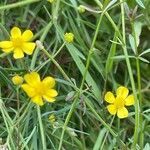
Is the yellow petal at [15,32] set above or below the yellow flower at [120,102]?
above

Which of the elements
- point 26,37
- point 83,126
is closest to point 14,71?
point 26,37

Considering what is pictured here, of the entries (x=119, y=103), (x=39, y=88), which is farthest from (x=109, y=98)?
(x=39, y=88)

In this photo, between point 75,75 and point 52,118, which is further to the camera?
point 75,75

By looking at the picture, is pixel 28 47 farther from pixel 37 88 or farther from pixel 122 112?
pixel 122 112

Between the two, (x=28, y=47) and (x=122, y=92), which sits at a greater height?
(x=28, y=47)

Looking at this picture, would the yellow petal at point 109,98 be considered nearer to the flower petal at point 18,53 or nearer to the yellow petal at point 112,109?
the yellow petal at point 112,109

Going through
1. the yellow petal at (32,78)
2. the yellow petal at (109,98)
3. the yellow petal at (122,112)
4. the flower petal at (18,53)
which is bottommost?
the yellow petal at (122,112)

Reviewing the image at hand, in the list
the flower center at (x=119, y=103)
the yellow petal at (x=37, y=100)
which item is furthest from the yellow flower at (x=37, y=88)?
the flower center at (x=119, y=103)
